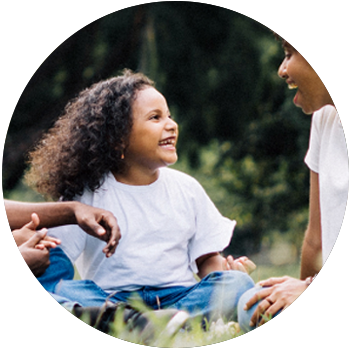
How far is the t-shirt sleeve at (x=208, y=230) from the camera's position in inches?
61.4

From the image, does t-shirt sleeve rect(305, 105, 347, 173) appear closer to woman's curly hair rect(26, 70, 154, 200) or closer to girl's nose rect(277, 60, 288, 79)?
girl's nose rect(277, 60, 288, 79)

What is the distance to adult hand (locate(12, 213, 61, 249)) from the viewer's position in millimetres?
1515

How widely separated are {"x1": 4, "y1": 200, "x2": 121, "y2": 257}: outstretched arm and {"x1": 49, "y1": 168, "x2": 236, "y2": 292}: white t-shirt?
0.02 m

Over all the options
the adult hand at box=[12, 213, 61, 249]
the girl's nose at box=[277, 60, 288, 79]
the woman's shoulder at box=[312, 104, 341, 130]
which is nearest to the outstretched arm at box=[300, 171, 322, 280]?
the woman's shoulder at box=[312, 104, 341, 130]

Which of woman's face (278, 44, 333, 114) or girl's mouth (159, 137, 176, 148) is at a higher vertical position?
woman's face (278, 44, 333, 114)

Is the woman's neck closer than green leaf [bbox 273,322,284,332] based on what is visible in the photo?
Yes

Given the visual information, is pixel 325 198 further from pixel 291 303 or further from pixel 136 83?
pixel 136 83

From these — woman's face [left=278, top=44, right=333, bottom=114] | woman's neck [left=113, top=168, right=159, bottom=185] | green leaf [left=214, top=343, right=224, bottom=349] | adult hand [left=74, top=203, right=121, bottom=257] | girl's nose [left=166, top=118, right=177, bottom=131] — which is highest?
woman's face [left=278, top=44, right=333, bottom=114]

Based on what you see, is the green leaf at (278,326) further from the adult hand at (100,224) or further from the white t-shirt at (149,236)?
the adult hand at (100,224)

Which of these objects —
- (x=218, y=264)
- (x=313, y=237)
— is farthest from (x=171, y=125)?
(x=313, y=237)

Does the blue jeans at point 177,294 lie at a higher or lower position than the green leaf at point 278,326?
higher

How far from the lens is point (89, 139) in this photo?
5.03 ft

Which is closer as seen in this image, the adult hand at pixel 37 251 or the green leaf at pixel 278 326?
the adult hand at pixel 37 251

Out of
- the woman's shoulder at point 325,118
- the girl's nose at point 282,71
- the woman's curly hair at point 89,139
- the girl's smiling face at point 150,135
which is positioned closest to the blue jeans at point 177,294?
the woman's curly hair at point 89,139
